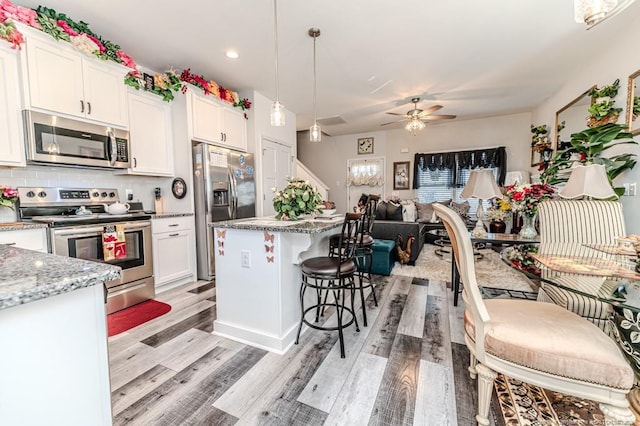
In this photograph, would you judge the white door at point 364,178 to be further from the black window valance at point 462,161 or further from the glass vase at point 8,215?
the glass vase at point 8,215

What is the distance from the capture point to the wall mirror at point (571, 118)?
343cm

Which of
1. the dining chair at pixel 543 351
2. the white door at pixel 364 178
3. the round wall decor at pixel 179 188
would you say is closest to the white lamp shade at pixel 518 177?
the white door at pixel 364 178

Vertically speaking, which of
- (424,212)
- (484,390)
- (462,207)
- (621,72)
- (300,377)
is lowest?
(300,377)

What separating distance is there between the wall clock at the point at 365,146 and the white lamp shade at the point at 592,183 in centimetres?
544

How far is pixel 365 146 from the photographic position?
23.9 ft

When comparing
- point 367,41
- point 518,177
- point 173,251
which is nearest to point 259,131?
point 367,41

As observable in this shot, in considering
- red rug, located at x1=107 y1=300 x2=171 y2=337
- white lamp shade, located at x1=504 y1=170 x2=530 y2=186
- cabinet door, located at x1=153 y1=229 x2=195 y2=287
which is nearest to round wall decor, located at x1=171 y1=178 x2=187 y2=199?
cabinet door, located at x1=153 y1=229 x2=195 y2=287

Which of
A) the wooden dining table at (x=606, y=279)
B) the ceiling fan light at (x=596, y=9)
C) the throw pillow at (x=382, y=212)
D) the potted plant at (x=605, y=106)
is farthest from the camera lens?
the throw pillow at (x=382, y=212)

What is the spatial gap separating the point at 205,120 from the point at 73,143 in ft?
4.80

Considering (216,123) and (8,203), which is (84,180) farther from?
(216,123)

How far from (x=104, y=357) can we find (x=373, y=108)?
208 inches

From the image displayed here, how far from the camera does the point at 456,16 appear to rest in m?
2.48

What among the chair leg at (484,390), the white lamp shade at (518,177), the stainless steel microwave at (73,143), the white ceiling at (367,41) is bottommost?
the chair leg at (484,390)

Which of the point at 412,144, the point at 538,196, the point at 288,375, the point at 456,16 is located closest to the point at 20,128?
the point at 288,375
